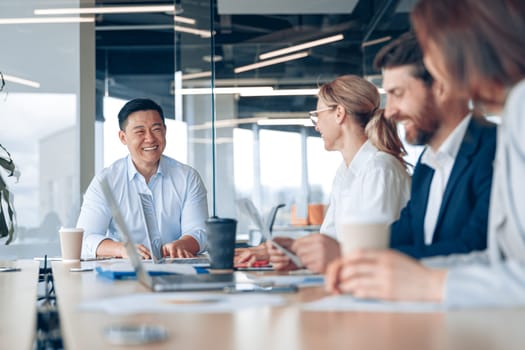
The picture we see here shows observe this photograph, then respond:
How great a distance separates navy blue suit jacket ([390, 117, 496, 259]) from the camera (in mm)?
1861

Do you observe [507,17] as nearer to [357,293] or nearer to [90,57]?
[357,293]

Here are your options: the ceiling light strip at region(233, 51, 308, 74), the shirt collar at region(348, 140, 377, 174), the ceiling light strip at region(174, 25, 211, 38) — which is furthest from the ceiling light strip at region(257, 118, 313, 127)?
the shirt collar at region(348, 140, 377, 174)

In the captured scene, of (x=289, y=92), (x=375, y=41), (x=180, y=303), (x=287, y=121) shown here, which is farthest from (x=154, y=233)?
(x=375, y=41)

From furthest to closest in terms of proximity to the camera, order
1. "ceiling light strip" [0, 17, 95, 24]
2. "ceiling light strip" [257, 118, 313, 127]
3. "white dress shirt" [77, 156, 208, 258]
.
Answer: "ceiling light strip" [257, 118, 313, 127] → "ceiling light strip" [0, 17, 95, 24] → "white dress shirt" [77, 156, 208, 258]

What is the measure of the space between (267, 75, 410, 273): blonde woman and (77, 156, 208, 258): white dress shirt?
775 millimetres

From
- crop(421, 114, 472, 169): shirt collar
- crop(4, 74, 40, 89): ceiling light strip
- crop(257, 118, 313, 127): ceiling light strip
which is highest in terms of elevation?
crop(4, 74, 40, 89): ceiling light strip

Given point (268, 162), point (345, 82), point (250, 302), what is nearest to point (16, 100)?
point (268, 162)

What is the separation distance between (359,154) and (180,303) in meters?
2.07

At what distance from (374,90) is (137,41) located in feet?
19.2

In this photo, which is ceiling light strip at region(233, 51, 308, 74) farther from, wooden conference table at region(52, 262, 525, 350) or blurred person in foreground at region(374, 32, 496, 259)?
wooden conference table at region(52, 262, 525, 350)

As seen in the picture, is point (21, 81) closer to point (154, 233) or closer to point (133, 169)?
point (133, 169)

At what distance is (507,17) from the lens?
150cm

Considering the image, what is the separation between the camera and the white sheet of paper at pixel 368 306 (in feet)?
4.10

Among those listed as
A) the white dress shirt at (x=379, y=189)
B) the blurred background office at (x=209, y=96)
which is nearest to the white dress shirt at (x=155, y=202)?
the white dress shirt at (x=379, y=189)
